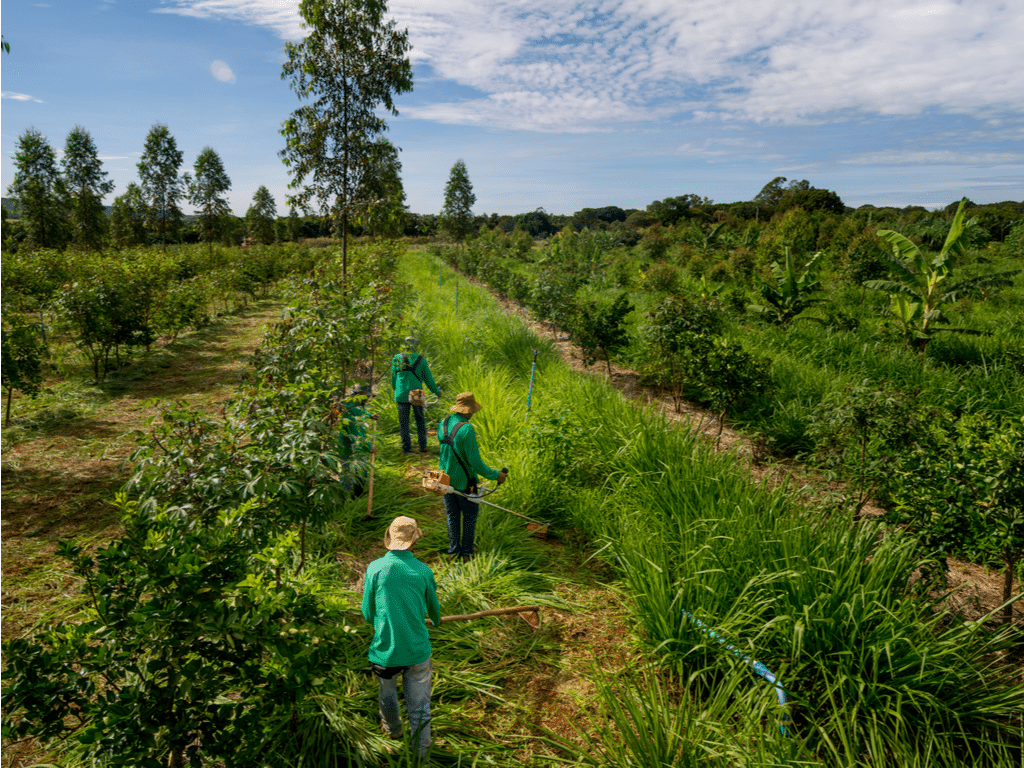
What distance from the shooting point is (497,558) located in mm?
4570

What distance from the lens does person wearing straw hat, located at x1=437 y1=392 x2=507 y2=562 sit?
4.46 m

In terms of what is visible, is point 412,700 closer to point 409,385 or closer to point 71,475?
point 409,385

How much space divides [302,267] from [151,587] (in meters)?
22.8

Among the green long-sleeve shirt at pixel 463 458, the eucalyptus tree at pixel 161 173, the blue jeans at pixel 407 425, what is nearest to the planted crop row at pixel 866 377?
the green long-sleeve shirt at pixel 463 458

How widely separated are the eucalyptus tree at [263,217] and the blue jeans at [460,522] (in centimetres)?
5329

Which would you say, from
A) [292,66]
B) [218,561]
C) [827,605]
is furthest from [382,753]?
[292,66]

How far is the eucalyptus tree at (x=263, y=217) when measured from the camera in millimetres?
50562

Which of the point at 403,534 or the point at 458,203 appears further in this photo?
the point at 458,203

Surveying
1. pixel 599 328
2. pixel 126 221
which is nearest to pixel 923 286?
pixel 599 328

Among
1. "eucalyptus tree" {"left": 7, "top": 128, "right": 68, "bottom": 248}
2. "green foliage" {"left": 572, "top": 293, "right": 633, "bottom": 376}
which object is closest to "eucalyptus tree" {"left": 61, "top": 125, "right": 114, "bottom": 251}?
"eucalyptus tree" {"left": 7, "top": 128, "right": 68, "bottom": 248}

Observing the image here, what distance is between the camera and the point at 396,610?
272cm

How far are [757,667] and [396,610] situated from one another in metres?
2.00

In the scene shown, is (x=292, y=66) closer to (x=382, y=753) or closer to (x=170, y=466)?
(x=170, y=466)

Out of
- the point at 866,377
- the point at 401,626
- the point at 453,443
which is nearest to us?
the point at 401,626
